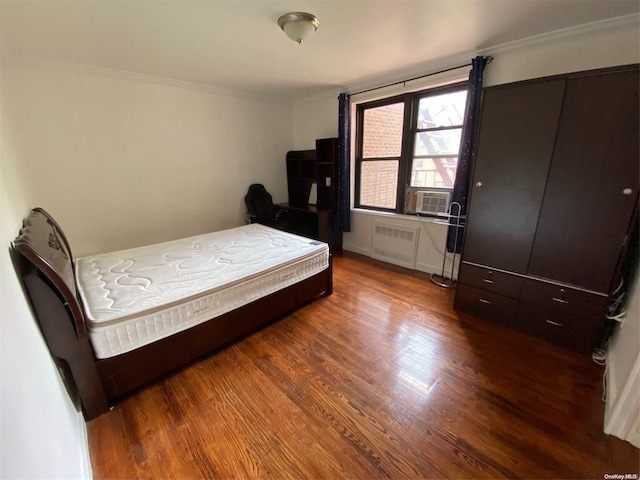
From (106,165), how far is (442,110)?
3920mm

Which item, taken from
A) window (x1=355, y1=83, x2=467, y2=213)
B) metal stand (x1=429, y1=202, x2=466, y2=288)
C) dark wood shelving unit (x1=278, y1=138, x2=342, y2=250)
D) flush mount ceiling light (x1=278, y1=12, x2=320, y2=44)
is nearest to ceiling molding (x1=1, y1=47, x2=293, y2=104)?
dark wood shelving unit (x1=278, y1=138, x2=342, y2=250)

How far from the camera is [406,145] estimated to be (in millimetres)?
3301

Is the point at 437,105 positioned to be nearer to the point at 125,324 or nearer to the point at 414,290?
the point at 414,290

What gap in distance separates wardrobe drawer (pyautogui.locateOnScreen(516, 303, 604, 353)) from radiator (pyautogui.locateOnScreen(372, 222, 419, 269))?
1443mm

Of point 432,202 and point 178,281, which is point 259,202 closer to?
point 178,281

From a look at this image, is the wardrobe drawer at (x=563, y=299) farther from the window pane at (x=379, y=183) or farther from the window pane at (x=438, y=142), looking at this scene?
the window pane at (x=379, y=183)

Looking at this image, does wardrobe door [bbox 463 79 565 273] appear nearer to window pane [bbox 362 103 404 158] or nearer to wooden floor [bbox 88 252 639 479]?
wooden floor [bbox 88 252 639 479]

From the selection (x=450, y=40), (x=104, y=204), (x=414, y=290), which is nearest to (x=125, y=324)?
(x=104, y=204)

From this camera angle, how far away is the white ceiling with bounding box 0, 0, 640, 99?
1.68 metres

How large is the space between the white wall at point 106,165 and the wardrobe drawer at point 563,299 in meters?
2.92

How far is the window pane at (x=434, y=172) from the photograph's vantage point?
120 inches

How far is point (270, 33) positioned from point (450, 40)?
1.53 metres

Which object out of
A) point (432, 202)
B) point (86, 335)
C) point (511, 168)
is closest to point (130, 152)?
point (86, 335)

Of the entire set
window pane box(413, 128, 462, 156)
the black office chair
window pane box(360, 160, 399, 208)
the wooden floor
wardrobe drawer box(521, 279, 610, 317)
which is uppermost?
window pane box(413, 128, 462, 156)
